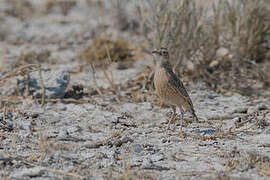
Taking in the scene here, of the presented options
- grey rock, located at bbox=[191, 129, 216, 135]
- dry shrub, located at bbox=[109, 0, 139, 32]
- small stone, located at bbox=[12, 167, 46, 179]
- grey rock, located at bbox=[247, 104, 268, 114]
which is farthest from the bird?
dry shrub, located at bbox=[109, 0, 139, 32]

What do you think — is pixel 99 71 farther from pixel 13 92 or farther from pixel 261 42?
pixel 261 42

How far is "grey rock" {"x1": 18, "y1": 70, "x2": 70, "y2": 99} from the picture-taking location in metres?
6.78

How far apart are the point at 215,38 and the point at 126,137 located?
3.36 meters

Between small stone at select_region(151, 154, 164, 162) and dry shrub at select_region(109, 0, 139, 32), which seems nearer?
small stone at select_region(151, 154, 164, 162)

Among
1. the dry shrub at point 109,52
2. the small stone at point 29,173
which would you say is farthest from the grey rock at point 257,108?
the small stone at point 29,173

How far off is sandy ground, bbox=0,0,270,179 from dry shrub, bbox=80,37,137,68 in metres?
0.33

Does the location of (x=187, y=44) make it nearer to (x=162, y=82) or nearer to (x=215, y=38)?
(x=215, y=38)

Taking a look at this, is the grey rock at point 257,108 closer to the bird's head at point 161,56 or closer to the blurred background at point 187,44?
the blurred background at point 187,44

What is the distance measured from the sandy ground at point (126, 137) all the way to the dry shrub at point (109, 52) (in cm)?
33

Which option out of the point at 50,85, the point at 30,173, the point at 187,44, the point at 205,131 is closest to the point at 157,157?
the point at 205,131

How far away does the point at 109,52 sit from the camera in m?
8.77

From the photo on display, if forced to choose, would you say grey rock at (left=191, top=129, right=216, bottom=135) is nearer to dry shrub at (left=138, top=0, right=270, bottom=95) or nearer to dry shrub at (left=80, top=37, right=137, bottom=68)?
dry shrub at (left=138, top=0, right=270, bottom=95)

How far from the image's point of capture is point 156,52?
5.75m

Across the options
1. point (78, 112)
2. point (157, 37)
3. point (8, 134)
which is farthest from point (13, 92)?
point (157, 37)
